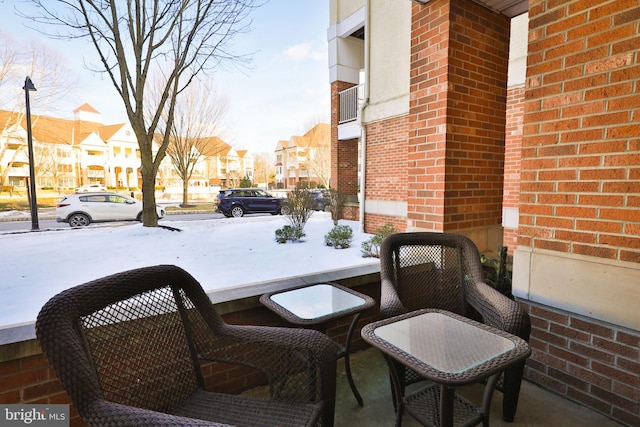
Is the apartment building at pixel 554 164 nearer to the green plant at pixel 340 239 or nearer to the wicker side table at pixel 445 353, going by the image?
the wicker side table at pixel 445 353

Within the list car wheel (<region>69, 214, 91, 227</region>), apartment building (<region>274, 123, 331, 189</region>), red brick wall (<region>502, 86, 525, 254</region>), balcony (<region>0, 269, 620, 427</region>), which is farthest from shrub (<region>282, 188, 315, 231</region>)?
apartment building (<region>274, 123, 331, 189</region>)

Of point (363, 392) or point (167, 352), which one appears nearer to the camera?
point (167, 352)

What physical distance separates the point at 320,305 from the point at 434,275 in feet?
2.75

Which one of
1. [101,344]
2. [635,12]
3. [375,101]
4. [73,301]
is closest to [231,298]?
[101,344]

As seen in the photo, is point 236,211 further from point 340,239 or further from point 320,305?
point 320,305

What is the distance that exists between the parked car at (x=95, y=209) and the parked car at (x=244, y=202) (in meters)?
2.78

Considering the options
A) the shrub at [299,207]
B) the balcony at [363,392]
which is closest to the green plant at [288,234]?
the shrub at [299,207]

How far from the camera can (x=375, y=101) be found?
8.31 metres

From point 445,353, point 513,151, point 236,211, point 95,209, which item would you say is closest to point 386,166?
point 513,151

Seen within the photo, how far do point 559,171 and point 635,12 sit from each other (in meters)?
0.81

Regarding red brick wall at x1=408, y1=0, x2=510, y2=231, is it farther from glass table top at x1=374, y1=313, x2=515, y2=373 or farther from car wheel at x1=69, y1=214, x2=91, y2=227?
car wheel at x1=69, y1=214, x2=91, y2=227

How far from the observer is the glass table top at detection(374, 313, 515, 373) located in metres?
1.22

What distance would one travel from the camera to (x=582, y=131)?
1.75 metres

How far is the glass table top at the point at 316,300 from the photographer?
5.75 feet
